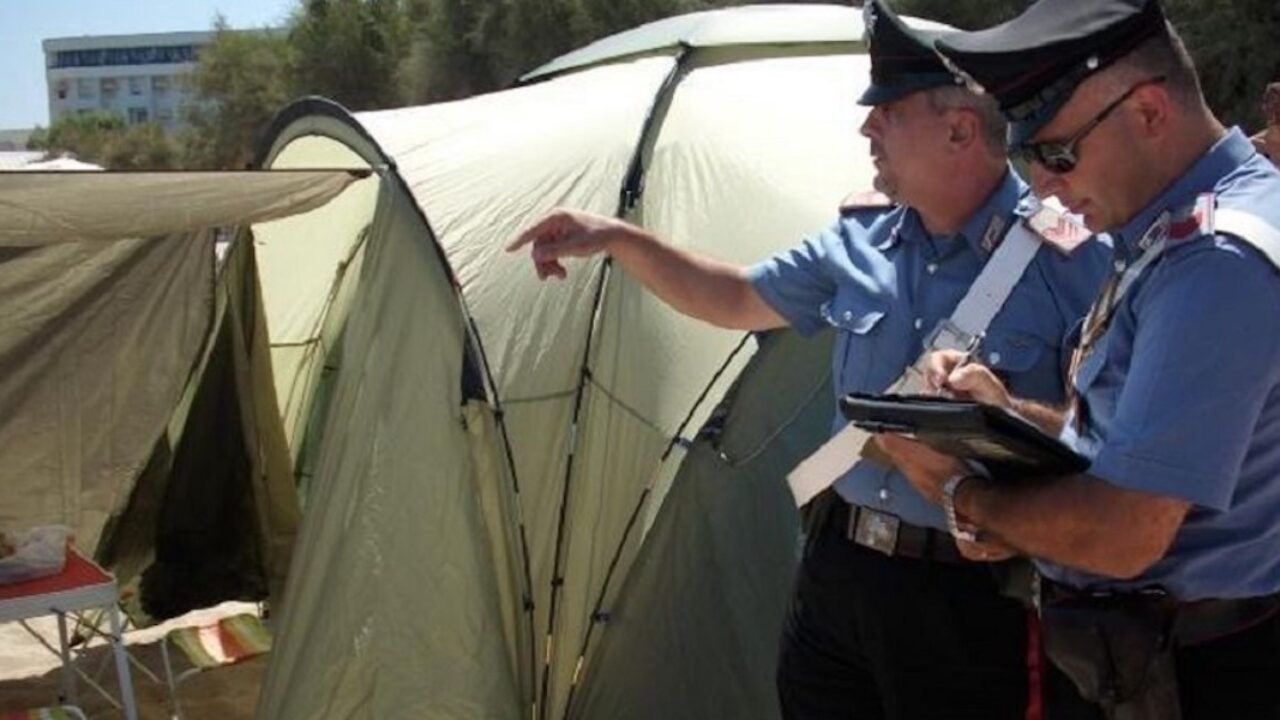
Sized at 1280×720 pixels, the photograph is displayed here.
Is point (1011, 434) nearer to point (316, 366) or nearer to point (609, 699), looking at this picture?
point (609, 699)

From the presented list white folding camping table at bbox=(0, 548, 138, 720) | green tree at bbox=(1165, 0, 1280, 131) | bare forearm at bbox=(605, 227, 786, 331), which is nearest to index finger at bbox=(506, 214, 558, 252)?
bare forearm at bbox=(605, 227, 786, 331)

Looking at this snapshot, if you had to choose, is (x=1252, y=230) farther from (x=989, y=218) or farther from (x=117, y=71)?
(x=117, y=71)

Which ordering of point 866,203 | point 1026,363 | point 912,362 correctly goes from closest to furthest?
point 1026,363
point 912,362
point 866,203

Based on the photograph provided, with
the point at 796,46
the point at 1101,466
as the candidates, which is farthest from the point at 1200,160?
the point at 796,46

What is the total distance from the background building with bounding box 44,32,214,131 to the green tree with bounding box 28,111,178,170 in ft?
90.8

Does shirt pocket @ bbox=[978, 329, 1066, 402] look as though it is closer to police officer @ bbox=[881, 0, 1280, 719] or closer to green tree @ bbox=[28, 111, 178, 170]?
police officer @ bbox=[881, 0, 1280, 719]

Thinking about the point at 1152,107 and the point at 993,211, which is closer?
the point at 1152,107

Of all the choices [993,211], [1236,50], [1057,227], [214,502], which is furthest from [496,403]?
[1236,50]

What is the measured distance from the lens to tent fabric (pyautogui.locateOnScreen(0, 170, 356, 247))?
3559 millimetres

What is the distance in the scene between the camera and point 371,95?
Result: 1298 inches

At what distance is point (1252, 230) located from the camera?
5.18 ft

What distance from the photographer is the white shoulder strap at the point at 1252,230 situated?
1567 millimetres

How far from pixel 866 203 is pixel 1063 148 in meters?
1.12

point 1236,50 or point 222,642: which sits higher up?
point 1236,50
